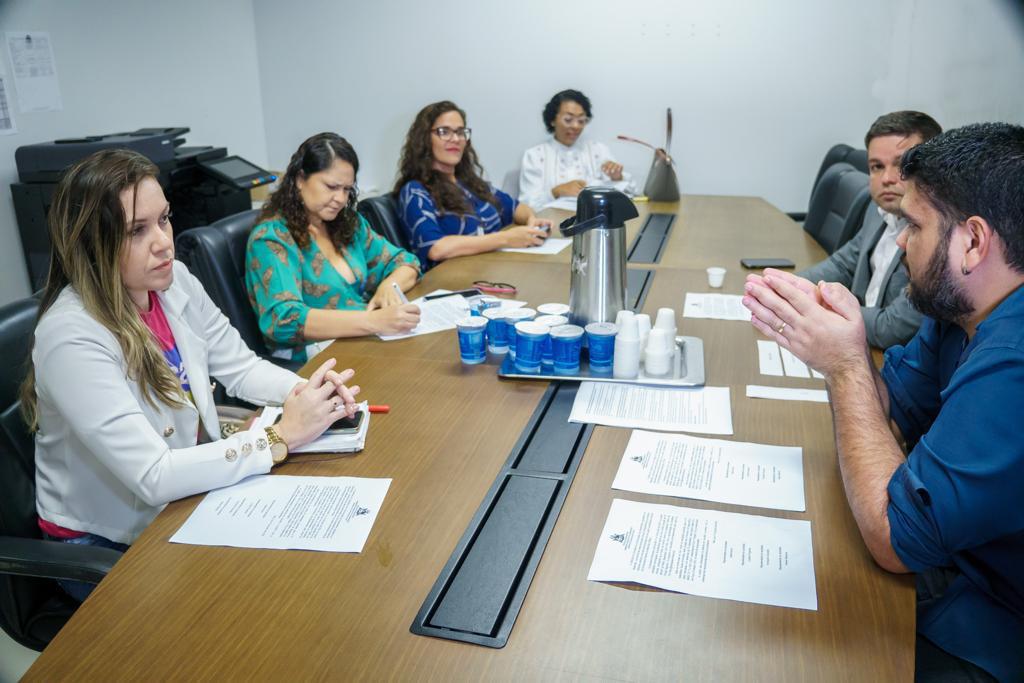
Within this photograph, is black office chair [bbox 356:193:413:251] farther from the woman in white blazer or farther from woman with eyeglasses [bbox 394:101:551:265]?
the woman in white blazer

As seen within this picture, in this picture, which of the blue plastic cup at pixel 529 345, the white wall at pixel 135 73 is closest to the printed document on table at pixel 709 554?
the blue plastic cup at pixel 529 345

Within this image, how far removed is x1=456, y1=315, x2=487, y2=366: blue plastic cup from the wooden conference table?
35 cm

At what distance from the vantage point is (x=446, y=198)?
3.24m

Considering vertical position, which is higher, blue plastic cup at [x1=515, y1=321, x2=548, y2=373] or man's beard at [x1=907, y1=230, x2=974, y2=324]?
man's beard at [x1=907, y1=230, x2=974, y2=324]

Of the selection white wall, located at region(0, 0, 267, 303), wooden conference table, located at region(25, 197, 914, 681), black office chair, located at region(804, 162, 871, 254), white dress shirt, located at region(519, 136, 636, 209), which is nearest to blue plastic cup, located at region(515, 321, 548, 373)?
wooden conference table, located at region(25, 197, 914, 681)

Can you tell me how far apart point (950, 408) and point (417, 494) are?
787mm

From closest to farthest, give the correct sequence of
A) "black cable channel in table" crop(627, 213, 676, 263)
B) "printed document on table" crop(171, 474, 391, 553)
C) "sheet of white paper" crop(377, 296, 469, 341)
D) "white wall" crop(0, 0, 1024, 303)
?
"printed document on table" crop(171, 474, 391, 553)
"sheet of white paper" crop(377, 296, 469, 341)
"black cable channel in table" crop(627, 213, 676, 263)
"white wall" crop(0, 0, 1024, 303)

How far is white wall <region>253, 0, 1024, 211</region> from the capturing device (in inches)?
172

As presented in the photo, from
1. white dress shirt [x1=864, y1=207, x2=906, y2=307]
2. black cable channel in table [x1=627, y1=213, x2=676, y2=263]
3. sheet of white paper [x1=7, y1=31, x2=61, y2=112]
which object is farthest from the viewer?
sheet of white paper [x1=7, y1=31, x2=61, y2=112]

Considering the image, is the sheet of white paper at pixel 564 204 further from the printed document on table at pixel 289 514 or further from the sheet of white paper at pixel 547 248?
the printed document on table at pixel 289 514

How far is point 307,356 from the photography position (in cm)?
228

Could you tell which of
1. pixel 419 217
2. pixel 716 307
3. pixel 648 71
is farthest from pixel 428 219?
pixel 648 71

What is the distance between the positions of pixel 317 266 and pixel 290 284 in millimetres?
171

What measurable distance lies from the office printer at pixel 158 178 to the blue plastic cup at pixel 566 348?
1954 mm
